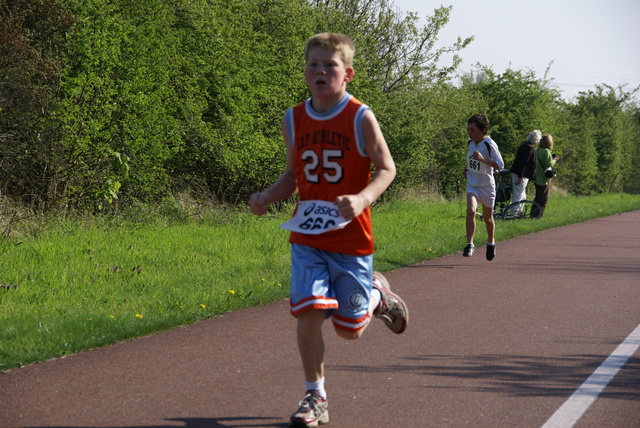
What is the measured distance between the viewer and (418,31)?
82.2ft

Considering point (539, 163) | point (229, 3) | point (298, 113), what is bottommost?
point (539, 163)

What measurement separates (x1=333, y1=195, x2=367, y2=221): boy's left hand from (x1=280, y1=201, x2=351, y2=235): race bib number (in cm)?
20

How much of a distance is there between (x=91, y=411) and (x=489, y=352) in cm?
296

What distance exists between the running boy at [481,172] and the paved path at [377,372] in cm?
286

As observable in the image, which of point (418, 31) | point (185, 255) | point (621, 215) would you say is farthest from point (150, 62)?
point (621, 215)

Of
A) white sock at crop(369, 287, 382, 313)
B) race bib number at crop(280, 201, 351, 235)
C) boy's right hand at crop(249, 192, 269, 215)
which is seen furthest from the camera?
white sock at crop(369, 287, 382, 313)

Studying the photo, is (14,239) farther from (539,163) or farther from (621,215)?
(621,215)

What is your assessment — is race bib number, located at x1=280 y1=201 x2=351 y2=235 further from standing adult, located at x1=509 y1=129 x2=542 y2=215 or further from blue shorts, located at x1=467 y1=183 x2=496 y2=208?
standing adult, located at x1=509 y1=129 x2=542 y2=215

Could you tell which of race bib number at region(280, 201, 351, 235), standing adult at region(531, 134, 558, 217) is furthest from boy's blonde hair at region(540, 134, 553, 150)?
race bib number at region(280, 201, 351, 235)

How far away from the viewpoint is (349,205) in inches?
158

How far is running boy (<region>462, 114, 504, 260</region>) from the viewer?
1134 cm

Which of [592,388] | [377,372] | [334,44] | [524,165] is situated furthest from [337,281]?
[524,165]

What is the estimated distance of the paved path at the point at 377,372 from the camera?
459 centimetres

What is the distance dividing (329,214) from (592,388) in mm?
2165
